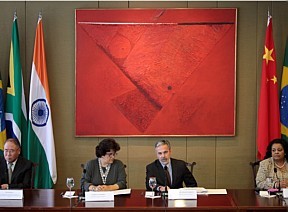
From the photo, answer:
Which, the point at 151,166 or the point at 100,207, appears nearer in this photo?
the point at 100,207

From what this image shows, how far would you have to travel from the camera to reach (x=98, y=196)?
167 inches

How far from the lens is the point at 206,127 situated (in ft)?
19.9

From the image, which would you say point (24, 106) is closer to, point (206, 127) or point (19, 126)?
point (19, 126)

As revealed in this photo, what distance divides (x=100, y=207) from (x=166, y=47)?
258 centimetres

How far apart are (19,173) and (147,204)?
1624mm

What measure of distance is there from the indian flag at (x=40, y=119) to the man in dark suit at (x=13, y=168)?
829mm

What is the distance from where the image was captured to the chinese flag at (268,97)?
5938 mm

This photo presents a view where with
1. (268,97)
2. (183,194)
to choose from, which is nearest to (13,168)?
(183,194)

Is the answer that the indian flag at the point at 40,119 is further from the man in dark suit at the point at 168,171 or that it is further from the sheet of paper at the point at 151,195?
the sheet of paper at the point at 151,195

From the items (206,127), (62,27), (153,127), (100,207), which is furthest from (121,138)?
(100,207)

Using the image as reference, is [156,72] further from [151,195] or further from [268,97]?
[151,195]

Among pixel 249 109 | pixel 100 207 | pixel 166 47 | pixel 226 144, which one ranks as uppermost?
pixel 166 47

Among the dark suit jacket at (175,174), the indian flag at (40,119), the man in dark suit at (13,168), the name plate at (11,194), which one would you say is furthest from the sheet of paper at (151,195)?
the indian flag at (40,119)

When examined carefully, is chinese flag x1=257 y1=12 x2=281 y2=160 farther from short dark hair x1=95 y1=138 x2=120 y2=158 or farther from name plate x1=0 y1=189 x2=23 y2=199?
name plate x1=0 y1=189 x2=23 y2=199
